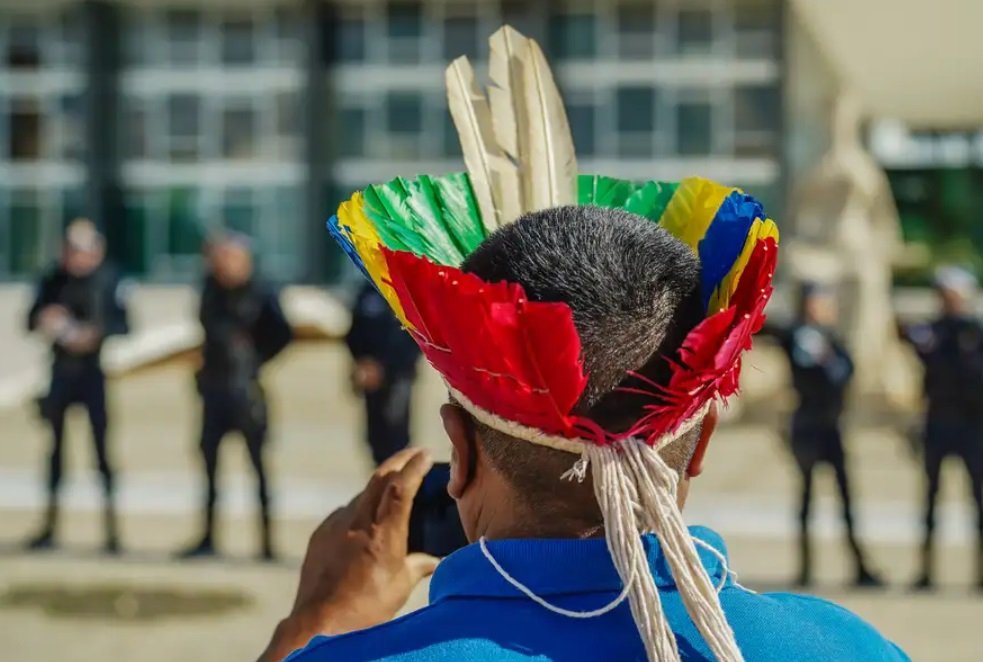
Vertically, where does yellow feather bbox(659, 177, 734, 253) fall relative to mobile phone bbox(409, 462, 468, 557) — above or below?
above

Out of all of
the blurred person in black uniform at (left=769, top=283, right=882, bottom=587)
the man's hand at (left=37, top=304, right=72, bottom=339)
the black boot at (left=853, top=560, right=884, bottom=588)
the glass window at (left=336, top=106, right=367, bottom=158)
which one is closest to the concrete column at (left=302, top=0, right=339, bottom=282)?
the glass window at (left=336, top=106, right=367, bottom=158)

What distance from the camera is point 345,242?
1.46m

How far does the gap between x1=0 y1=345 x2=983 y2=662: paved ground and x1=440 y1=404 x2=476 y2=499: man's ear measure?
95cm

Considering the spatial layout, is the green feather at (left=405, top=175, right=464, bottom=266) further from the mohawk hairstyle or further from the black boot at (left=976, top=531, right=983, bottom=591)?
the black boot at (left=976, top=531, right=983, bottom=591)

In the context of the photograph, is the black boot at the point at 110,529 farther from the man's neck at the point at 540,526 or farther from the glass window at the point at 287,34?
the glass window at the point at 287,34

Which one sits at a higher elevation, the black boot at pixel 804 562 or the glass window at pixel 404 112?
the glass window at pixel 404 112

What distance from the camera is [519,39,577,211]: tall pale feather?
5.84ft

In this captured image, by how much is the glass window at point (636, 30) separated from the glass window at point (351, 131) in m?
5.48

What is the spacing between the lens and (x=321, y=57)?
90.3 ft

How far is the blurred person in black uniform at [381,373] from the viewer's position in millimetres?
8453

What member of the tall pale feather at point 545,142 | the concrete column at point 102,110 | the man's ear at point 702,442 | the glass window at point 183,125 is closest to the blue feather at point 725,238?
the man's ear at point 702,442

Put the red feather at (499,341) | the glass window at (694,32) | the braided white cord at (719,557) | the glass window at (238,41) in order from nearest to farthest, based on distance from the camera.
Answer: the red feather at (499,341) → the braided white cord at (719,557) → the glass window at (694,32) → the glass window at (238,41)

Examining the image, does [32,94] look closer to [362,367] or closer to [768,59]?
[768,59]

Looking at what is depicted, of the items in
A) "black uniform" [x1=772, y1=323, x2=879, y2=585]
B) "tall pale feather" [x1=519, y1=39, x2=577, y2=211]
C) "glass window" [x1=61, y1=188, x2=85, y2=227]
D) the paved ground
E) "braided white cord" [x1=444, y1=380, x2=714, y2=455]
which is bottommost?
the paved ground
